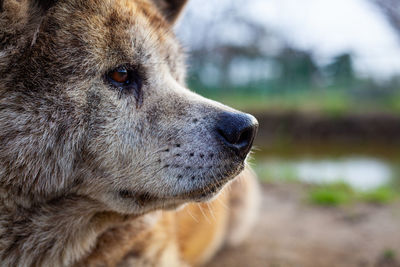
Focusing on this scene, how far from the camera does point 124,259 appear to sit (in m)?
2.20

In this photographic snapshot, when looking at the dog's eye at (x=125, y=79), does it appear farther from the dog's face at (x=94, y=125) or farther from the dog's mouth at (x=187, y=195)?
the dog's mouth at (x=187, y=195)

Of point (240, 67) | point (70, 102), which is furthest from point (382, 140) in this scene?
point (70, 102)

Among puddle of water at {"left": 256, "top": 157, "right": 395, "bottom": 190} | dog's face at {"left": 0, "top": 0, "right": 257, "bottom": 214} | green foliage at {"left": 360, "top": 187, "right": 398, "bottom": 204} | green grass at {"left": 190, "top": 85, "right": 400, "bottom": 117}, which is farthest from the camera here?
green grass at {"left": 190, "top": 85, "right": 400, "bottom": 117}

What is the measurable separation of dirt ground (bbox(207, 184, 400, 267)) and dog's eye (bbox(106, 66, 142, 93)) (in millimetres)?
1932

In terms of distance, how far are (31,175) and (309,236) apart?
2.71 meters

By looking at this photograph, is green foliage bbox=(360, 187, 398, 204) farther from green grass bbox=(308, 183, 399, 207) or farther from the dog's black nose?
the dog's black nose

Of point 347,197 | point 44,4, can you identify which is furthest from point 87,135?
point 347,197

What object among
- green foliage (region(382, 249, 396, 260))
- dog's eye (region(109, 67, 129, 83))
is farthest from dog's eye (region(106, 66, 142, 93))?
green foliage (region(382, 249, 396, 260))

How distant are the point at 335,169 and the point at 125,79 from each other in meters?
7.02

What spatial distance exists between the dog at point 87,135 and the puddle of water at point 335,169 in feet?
14.9

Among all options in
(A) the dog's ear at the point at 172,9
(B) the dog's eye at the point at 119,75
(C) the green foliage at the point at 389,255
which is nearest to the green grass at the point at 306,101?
(C) the green foliage at the point at 389,255

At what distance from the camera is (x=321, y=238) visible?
12.0 ft

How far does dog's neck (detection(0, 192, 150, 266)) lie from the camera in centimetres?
187

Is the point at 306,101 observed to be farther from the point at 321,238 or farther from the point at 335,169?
the point at 321,238
